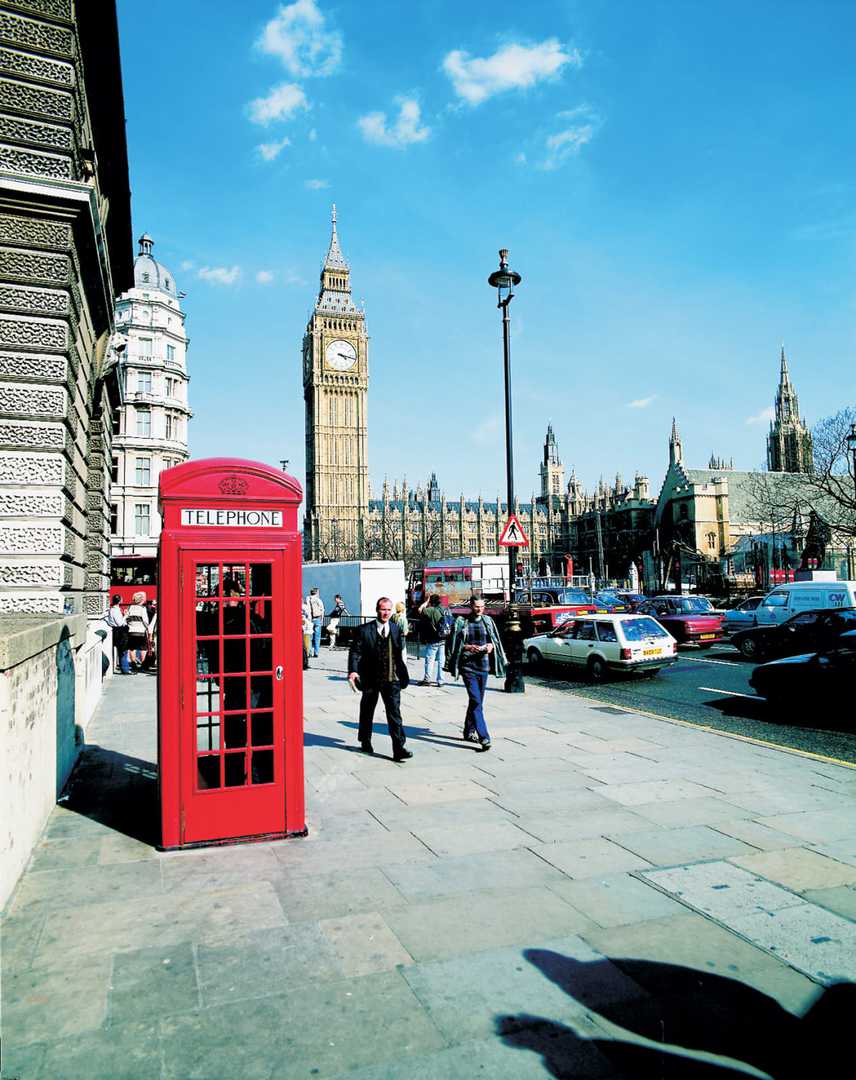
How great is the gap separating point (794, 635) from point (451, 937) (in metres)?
16.3

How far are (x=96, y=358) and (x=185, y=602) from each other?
7.80m

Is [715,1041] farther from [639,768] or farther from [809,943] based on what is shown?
[639,768]

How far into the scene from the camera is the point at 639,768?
759 cm

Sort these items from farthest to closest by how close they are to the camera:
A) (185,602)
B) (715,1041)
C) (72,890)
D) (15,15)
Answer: (15,15) < (185,602) < (72,890) < (715,1041)

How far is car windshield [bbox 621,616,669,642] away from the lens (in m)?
14.8

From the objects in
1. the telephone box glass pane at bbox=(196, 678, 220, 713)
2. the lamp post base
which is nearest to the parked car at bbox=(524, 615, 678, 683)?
the lamp post base

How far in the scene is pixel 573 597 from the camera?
85.2ft

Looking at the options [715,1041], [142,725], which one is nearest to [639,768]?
[715,1041]

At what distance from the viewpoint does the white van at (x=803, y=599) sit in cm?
2084

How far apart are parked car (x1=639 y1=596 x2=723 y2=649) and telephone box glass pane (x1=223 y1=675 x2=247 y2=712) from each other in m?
18.1

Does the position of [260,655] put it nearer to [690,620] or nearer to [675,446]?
[690,620]

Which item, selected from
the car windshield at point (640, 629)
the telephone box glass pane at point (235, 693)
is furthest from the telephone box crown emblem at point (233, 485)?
the car windshield at point (640, 629)

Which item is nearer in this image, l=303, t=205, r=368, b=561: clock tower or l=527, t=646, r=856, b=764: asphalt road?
l=527, t=646, r=856, b=764: asphalt road

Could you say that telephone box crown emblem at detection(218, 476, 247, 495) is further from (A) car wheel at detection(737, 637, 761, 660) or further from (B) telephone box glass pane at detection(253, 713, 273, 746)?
(A) car wheel at detection(737, 637, 761, 660)
